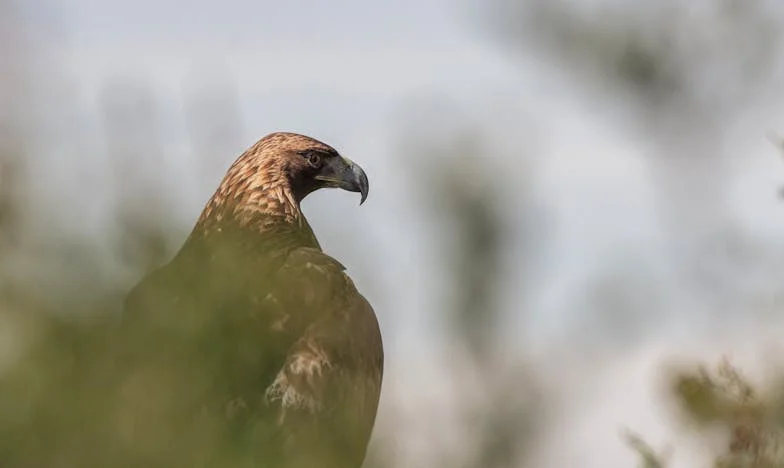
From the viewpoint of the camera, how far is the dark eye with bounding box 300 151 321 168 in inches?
382

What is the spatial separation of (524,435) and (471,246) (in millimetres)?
351

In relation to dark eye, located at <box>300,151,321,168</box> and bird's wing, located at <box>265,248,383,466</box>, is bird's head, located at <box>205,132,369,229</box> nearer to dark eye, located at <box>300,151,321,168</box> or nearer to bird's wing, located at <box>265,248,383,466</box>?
dark eye, located at <box>300,151,321,168</box>

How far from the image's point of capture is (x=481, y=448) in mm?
3109

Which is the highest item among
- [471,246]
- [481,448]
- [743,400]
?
[471,246]

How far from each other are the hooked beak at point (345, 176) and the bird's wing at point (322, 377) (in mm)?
4062

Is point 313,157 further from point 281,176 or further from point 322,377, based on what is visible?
point 322,377

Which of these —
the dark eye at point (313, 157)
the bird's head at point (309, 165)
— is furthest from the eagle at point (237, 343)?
the dark eye at point (313, 157)

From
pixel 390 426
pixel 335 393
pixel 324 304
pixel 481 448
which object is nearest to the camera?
pixel 390 426

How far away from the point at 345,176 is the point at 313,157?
0.75 feet

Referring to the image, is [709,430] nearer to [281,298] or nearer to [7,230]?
[281,298]

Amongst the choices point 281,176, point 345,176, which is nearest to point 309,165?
point 345,176

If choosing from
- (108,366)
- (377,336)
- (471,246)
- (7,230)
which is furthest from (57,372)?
(377,336)

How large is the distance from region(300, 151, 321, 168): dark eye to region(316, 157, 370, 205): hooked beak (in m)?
0.07

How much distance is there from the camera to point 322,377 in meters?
5.48
